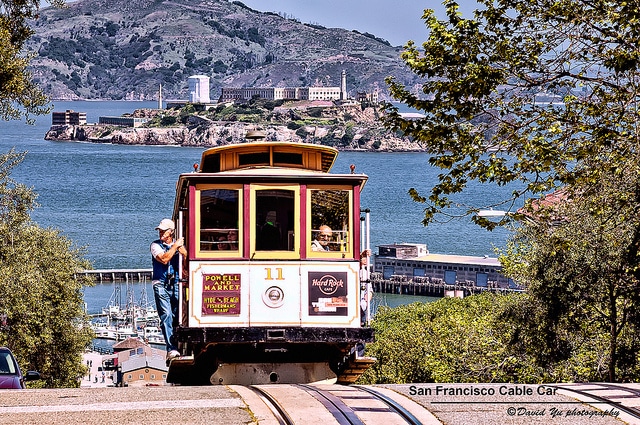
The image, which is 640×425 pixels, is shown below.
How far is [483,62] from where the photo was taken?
17438 mm

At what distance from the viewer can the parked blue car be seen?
51.1 ft

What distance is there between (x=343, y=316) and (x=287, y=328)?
0.83m

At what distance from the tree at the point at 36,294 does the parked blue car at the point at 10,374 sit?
11243 mm

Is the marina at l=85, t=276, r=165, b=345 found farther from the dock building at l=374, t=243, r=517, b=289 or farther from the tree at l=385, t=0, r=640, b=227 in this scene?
the tree at l=385, t=0, r=640, b=227

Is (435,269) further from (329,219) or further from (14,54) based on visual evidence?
(329,219)

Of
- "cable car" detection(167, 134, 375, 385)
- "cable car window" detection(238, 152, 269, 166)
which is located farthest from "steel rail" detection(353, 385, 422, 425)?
"cable car window" detection(238, 152, 269, 166)

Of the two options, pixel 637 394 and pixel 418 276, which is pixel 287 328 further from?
pixel 418 276

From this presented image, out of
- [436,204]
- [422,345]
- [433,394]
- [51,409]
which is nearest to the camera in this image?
[51,409]

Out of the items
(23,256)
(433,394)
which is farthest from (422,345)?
(433,394)

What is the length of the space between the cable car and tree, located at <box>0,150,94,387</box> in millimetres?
12153

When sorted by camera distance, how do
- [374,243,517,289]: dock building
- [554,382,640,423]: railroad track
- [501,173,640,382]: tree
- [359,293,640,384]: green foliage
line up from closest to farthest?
[554,382,640,423]: railroad track, [501,173,640,382]: tree, [359,293,640,384]: green foliage, [374,243,517,289]: dock building

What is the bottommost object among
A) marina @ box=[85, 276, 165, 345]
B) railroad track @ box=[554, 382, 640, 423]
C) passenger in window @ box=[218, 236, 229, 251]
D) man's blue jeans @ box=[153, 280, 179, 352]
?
marina @ box=[85, 276, 165, 345]

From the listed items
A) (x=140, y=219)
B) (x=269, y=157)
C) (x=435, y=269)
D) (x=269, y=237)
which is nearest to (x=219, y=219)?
(x=269, y=237)

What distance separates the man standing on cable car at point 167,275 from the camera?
15.8 meters
